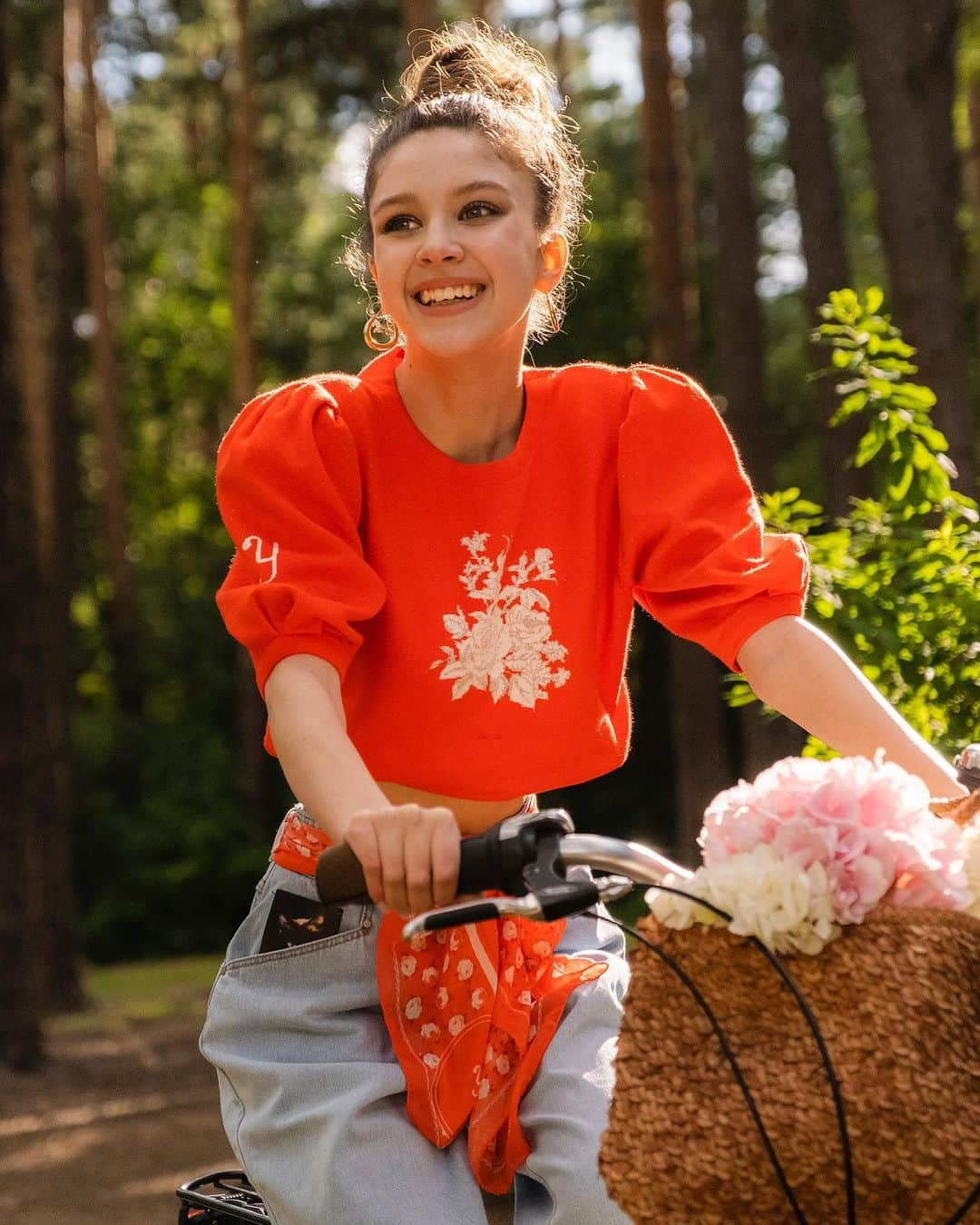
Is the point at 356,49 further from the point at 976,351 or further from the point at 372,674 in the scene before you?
the point at 372,674

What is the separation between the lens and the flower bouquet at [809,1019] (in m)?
1.58

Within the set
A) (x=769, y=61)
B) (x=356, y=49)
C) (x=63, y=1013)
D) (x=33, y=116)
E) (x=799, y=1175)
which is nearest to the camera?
(x=799, y=1175)

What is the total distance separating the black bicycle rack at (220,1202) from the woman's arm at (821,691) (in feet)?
3.44

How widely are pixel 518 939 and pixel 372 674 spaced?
0.42 meters

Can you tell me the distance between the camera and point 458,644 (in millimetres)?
2533

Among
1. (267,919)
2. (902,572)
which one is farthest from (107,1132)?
(267,919)

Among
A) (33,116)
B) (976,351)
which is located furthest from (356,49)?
(976,351)

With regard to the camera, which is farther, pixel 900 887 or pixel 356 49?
pixel 356 49

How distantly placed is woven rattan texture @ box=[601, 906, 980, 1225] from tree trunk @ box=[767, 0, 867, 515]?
36.7 feet

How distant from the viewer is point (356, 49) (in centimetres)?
2203

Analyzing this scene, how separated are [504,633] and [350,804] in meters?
0.47

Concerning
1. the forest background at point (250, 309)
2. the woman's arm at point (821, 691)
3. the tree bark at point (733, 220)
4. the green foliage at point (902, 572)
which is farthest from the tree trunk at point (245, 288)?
the woman's arm at point (821, 691)

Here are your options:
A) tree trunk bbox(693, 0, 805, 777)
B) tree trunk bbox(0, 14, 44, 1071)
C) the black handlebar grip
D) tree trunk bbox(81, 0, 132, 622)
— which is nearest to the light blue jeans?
the black handlebar grip

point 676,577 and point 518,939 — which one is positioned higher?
point 676,577
